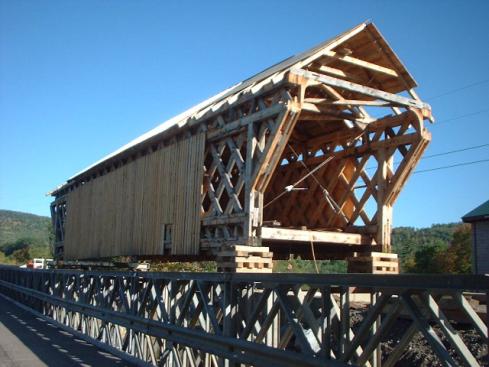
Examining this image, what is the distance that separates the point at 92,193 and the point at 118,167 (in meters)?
3.45

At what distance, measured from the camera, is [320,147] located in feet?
51.7

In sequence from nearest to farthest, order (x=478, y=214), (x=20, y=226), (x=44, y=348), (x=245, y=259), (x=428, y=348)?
(x=44, y=348) → (x=245, y=259) → (x=428, y=348) → (x=478, y=214) → (x=20, y=226)

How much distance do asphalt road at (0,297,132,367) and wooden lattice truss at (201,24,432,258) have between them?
379 cm

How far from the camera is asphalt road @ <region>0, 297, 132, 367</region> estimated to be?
8.69 metres

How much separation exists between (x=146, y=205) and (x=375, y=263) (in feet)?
23.4

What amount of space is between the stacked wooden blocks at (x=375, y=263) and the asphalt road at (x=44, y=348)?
22.3 ft

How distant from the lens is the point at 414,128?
1316cm

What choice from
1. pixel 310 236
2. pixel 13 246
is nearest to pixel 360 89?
pixel 310 236

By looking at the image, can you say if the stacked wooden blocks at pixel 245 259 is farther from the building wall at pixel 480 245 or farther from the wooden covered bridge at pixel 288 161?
the building wall at pixel 480 245

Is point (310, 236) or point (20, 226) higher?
point (20, 226)

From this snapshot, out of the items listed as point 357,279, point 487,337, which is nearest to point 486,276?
point 487,337

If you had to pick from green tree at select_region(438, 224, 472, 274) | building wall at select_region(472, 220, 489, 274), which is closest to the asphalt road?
building wall at select_region(472, 220, 489, 274)

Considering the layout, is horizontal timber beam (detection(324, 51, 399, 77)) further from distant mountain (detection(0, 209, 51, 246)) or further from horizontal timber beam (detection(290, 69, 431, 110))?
distant mountain (detection(0, 209, 51, 246))

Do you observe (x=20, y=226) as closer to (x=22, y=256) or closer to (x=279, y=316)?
(x=22, y=256)
